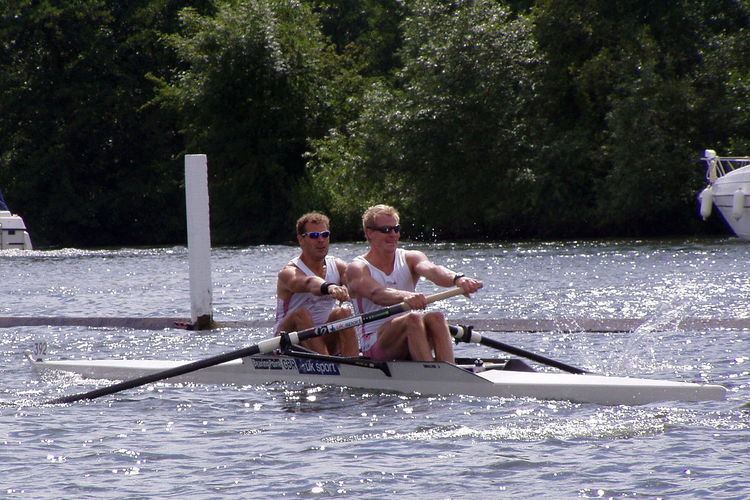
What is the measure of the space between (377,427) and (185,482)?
184 cm

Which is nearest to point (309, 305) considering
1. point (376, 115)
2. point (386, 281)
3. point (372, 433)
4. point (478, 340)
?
point (386, 281)

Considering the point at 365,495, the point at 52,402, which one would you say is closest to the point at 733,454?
the point at 365,495

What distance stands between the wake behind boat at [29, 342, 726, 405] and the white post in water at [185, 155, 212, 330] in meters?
3.56

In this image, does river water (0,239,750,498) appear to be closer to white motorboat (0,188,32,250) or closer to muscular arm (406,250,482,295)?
muscular arm (406,250,482,295)

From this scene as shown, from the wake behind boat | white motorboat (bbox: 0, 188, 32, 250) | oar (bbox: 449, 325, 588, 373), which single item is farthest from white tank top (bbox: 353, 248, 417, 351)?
white motorboat (bbox: 0, 188, 32, 250)

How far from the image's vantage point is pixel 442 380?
9742mm

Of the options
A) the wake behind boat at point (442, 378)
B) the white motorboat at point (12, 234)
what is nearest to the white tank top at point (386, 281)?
the wake behind boat at point (442, 378)

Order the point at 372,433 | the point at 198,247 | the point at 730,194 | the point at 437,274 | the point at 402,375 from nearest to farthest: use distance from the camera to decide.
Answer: the point at 372,433 < the point at 437,274 < the point at 402,375 < the point at 198,247 < the point at 730,194

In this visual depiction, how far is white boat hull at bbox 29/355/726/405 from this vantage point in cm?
921

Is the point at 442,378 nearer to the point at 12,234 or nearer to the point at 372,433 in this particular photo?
the point at 372,433

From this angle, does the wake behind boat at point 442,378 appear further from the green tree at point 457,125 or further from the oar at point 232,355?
the green tree at point 457,125

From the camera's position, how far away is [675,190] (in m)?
34.2

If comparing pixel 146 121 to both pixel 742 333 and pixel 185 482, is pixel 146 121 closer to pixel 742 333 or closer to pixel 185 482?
pixel 742 333

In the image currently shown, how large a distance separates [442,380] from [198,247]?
5815mm
